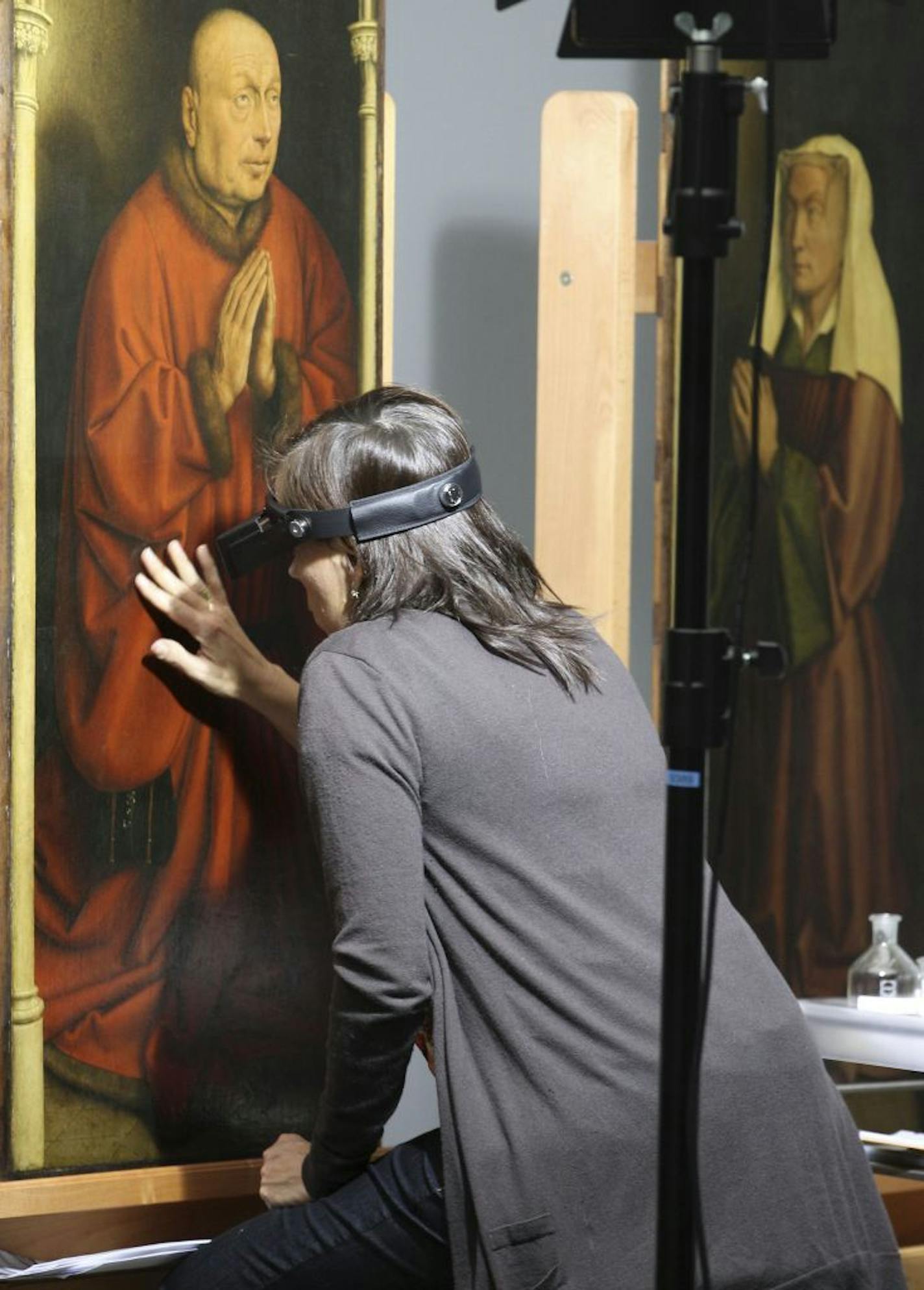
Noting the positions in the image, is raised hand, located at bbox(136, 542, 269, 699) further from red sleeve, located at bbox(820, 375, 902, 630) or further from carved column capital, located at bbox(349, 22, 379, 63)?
red sleeve, located at bbox(820, 375, 902, 630)

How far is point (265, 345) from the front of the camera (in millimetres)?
2207

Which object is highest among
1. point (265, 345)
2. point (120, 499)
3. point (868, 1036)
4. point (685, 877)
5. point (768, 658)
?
point (265, 345)

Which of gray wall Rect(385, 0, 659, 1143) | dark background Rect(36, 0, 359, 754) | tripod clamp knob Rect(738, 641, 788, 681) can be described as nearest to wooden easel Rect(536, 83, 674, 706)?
dark background Rect(36, 0, 359, 754)

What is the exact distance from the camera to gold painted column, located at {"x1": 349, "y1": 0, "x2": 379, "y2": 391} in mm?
2234

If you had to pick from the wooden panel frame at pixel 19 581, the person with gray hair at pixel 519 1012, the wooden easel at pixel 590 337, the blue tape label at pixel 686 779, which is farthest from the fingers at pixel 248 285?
the blue tape label at pixel 686 779

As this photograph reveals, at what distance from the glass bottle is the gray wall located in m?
0.82

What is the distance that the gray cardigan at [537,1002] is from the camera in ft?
5.16

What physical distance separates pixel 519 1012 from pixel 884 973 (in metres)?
1.10

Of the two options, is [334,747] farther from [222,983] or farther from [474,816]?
[222,983]

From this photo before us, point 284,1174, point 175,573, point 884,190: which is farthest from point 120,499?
point 884,190

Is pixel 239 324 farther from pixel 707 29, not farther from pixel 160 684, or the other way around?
pixel 707 29

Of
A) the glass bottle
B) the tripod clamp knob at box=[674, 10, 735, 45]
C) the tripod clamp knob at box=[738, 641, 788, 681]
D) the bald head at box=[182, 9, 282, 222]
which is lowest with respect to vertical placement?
the glass bottle

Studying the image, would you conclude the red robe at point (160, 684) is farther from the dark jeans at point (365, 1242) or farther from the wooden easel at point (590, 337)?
the dark jeans at point (365, 1242)

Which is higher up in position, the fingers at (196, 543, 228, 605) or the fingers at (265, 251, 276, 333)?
the fingers at (265, 251, 276, 333)
